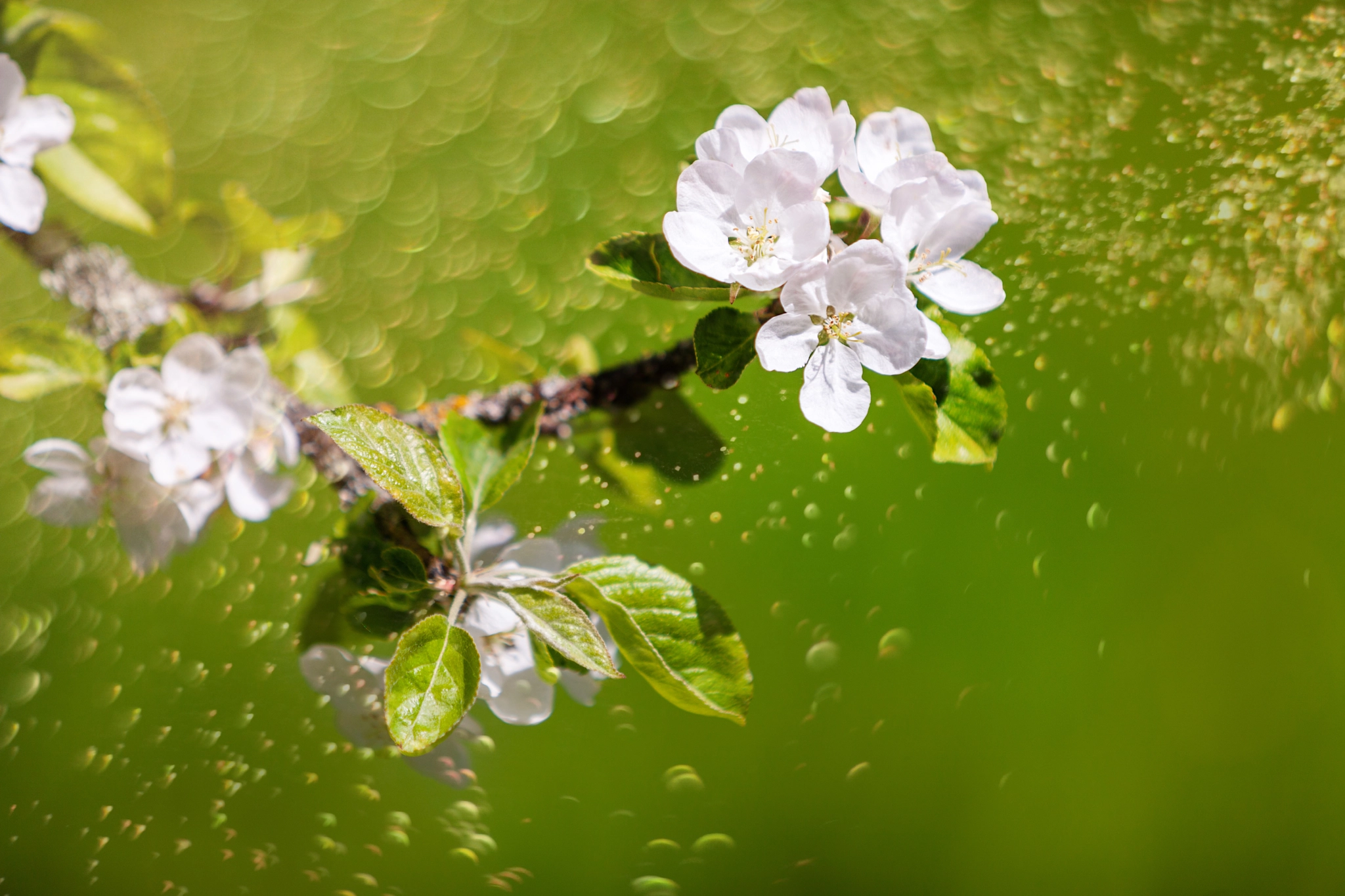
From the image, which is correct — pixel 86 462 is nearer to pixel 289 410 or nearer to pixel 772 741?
pixel 289 410

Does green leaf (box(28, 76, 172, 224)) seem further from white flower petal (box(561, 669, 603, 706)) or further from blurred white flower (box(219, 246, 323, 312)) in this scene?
white flower petal (box(561, 669, 603, 706))

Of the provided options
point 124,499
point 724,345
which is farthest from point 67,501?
point 724,345

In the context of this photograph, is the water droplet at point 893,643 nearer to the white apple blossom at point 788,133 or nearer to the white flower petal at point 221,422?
the white apple blossom at point 788,133

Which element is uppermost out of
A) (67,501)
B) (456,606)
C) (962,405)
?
(962,405)

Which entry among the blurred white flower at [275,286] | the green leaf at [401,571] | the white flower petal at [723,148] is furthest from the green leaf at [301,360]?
the white flower petal at [723,148]

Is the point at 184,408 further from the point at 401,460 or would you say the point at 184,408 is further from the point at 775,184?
the point at 775,184

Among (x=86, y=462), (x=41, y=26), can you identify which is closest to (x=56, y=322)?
(x=86, y=462)
